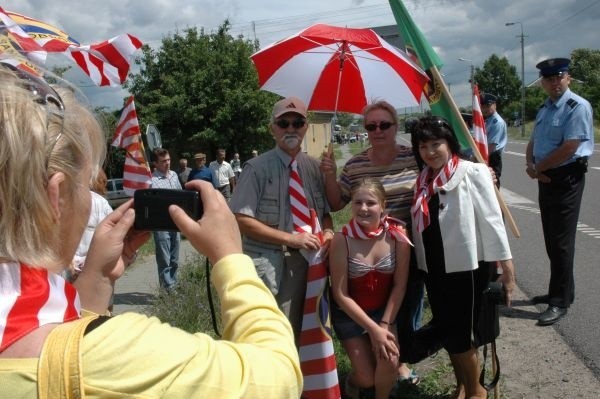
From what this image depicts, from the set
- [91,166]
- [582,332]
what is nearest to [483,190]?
[582,332]

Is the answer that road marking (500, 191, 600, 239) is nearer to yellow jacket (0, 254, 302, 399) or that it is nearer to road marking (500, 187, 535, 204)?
road marking (500, 187, 535, 204)

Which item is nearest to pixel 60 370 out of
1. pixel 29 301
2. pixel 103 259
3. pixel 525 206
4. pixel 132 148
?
pixel 29 301

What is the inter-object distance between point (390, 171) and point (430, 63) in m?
0.76

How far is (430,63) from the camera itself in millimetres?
3732

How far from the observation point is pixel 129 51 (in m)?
5.37

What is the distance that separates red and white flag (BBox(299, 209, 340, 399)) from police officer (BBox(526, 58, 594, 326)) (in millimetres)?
2484

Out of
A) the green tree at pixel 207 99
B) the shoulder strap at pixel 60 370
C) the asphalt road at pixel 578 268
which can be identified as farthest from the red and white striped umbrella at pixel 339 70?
the green tree at pixel 207 99

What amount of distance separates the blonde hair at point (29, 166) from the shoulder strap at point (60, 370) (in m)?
0.19

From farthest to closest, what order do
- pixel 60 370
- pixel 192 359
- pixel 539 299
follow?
pixel 539 299 → pixel 192 359 → pixel 60 370

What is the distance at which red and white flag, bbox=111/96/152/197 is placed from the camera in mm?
6953

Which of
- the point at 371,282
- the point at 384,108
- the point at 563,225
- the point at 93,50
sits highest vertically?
the point at 93,50

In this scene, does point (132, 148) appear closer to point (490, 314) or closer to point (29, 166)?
point (490, 314)

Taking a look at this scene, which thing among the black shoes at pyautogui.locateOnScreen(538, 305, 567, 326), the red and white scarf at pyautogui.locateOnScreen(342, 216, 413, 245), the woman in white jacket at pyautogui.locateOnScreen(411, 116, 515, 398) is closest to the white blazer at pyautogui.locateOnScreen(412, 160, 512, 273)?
the woman in white jacket at pyautogui.locateOnScreen(411, 116, 515, 398)

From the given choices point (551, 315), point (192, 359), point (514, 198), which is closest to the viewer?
point (192, 359)
